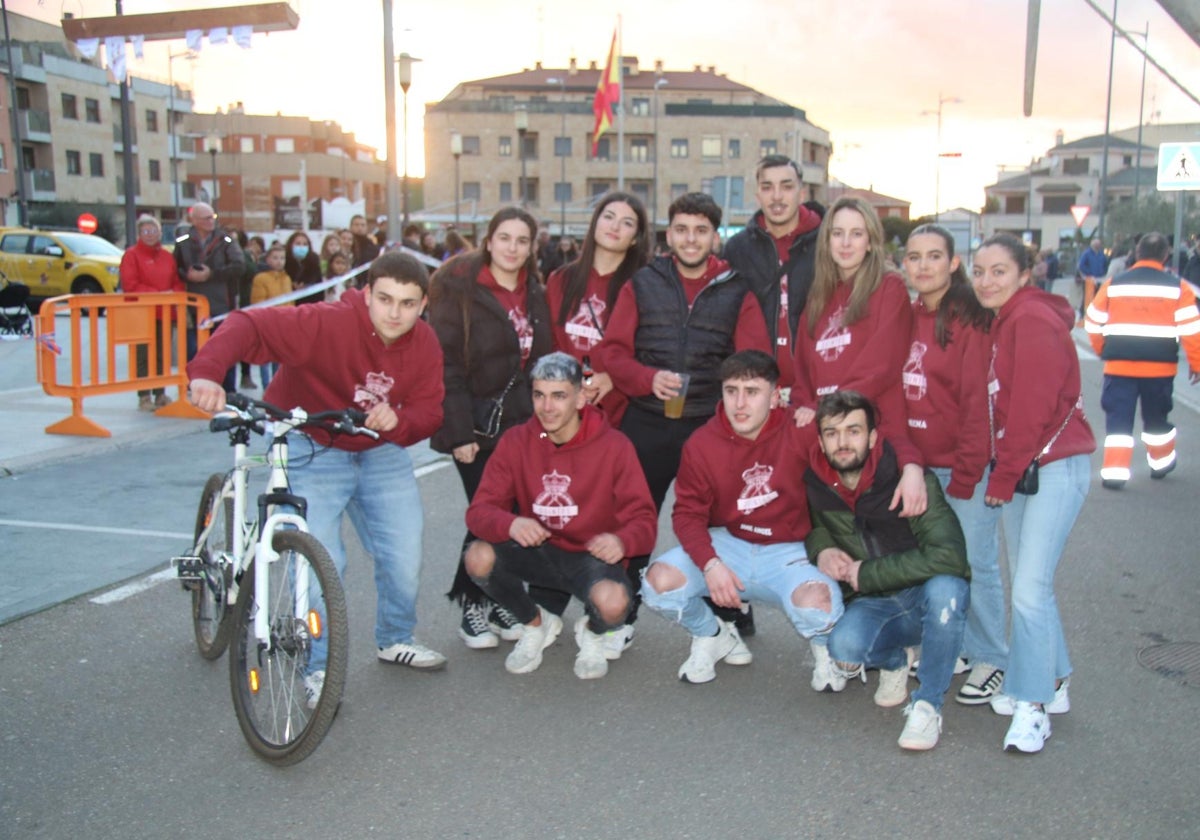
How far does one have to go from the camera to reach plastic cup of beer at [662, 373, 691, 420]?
517cm

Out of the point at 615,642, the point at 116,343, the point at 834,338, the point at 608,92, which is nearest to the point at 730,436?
the point at 834,338

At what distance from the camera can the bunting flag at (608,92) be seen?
30719 mm

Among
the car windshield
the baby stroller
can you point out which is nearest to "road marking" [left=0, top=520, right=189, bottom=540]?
the baby stroller

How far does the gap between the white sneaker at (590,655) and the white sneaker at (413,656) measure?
60cm

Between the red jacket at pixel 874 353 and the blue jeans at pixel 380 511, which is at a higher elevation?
the red jacket at pixel 874 353

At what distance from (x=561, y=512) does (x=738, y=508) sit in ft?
2.56

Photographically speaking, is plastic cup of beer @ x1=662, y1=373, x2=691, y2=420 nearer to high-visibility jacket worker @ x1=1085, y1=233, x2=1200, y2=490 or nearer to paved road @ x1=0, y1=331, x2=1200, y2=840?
paved road @ x1=0, y1=331, x2=1200, y2=840

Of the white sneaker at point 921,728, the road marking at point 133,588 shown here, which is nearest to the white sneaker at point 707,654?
the white sneaker at point 921,728

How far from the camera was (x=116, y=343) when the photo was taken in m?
11.7

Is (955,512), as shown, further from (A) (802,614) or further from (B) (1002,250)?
(B) (1002,250)

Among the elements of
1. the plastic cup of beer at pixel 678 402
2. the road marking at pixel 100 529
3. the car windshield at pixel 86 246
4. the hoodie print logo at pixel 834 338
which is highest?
the car windshield at pixel 86 246

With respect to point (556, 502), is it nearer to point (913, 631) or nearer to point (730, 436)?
point (730, 436)

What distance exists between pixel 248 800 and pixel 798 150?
89.3 m

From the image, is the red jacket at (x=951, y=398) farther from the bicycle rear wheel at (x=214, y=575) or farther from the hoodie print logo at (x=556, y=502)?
the bicycle rear wheel at (x=214, y=575)
